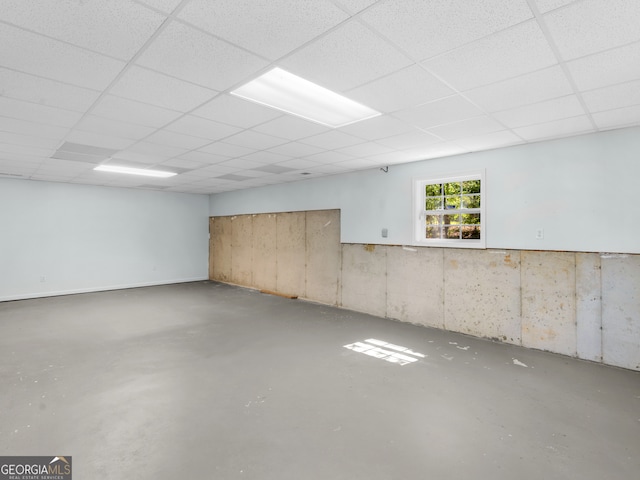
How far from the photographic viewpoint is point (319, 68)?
7.38ft

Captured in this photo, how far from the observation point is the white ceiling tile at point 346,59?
74.6 inches

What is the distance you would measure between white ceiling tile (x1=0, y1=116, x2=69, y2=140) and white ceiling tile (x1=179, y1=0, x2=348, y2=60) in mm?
2777

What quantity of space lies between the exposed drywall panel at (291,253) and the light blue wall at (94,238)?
10.8ft

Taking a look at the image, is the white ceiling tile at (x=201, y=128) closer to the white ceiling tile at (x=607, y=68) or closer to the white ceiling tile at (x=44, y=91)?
the white ceiling tile at (x=44, y=91)

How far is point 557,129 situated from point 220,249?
804cm

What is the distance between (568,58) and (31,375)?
5.16 m

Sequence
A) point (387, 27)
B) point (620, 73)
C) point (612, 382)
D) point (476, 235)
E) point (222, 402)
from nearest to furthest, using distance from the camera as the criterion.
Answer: point (387, 27) < point (620, 73) < point (222, 402) < point (612, 382) < point (476, 235)

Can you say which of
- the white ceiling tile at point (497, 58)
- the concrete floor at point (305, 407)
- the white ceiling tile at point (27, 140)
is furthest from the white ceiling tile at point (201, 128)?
the concrete floor at point (305, 407)

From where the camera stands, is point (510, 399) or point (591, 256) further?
point (591, 256)

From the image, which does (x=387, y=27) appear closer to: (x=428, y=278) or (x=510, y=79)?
(x=510, y=79)

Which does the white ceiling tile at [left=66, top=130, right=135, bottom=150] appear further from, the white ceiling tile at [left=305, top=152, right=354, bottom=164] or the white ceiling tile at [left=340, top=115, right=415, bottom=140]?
the white ceiling tile at [left=340, top=115, right=415, bottom=140]

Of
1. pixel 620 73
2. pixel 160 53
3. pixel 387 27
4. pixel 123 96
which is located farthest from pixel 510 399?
pixel 123 96

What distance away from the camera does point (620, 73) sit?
7.57ft

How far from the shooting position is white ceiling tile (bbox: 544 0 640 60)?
1643 millimetres
